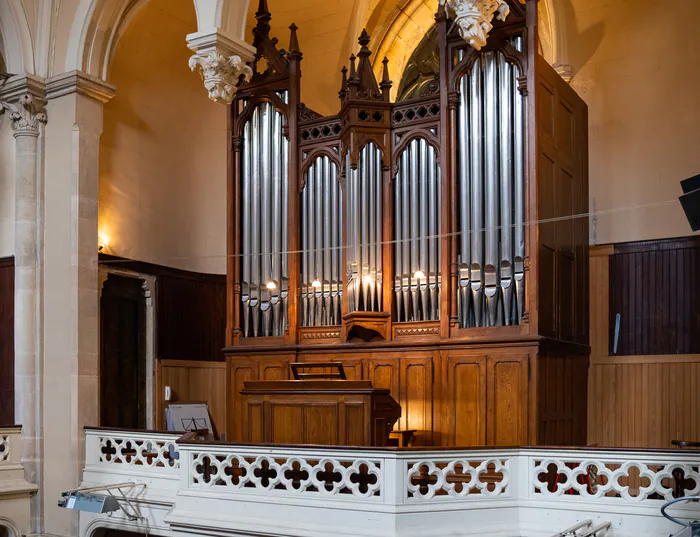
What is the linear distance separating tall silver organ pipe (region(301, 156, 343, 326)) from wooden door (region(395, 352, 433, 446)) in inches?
44.2

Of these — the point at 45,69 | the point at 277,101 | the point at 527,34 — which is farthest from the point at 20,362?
the point at 527,34

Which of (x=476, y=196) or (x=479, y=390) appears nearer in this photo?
(x=479, y=390)

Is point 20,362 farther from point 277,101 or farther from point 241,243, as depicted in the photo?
point 277,101

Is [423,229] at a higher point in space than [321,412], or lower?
higher

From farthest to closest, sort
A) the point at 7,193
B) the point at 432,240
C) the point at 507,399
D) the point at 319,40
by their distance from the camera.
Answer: the point at 319,40, the point at 7,193, the point at 432,240, the point at 507,399

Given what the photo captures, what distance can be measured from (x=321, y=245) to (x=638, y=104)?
14.5 feet

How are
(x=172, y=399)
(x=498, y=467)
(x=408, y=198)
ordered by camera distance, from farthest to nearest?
(x=172, y=399) → (x=408, y=198) → (x=498, y=467)

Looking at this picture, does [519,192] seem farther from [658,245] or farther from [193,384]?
[193,384]

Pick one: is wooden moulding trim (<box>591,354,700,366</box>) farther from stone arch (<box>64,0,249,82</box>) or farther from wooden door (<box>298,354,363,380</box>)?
stone arch (<box>64,0,249,82</box>)

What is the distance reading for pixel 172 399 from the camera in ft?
45.1

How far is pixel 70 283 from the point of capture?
12000 mm

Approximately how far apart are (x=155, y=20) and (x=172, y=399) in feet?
17.7

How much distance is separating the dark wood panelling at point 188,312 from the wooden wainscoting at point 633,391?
18.2 ft

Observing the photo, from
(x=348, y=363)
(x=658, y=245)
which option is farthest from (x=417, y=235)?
(x=658, y=245)
